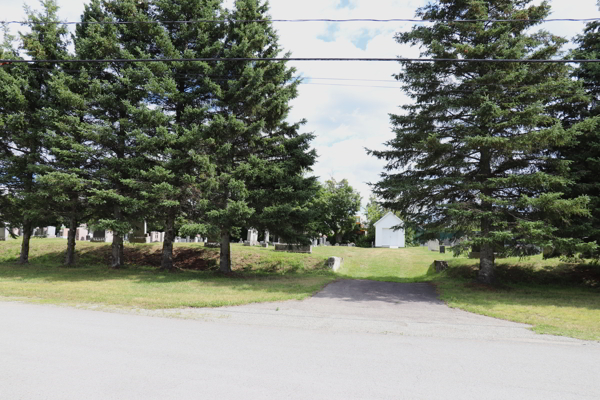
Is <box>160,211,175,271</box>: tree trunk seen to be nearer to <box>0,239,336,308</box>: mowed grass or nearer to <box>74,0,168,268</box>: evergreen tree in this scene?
<box>0,239,336,308</box>: mowed grass

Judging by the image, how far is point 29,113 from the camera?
59.5ft

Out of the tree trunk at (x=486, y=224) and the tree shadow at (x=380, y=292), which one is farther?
the tree trunk at (x=486, y=224)

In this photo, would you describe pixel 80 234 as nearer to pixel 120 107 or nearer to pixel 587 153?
pixel 120 107

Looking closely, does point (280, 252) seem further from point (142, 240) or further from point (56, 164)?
point (56, 164)

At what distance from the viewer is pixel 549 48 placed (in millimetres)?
12883

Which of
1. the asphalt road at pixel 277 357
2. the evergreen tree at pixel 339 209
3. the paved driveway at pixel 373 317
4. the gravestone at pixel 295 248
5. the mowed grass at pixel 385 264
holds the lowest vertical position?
the mowed grass at pixel 385 264

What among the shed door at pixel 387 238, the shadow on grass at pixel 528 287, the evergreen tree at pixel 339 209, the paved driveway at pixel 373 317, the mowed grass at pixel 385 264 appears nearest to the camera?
the paved driveway at pixel 373 317

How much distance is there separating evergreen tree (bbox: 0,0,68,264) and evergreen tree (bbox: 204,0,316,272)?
877 cm

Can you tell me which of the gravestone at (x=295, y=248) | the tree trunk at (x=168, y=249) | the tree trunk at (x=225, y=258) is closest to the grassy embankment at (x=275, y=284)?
the tree trunk at (x=168, y=249)

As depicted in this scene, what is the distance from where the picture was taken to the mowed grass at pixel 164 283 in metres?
9.88

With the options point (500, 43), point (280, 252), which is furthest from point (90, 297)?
point (500, 43)

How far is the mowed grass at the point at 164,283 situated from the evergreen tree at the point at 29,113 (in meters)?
3.65

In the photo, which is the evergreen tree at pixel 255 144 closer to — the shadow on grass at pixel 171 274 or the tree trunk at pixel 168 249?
→ the shadow on grass at pixel 171 274

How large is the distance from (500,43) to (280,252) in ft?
52.4
